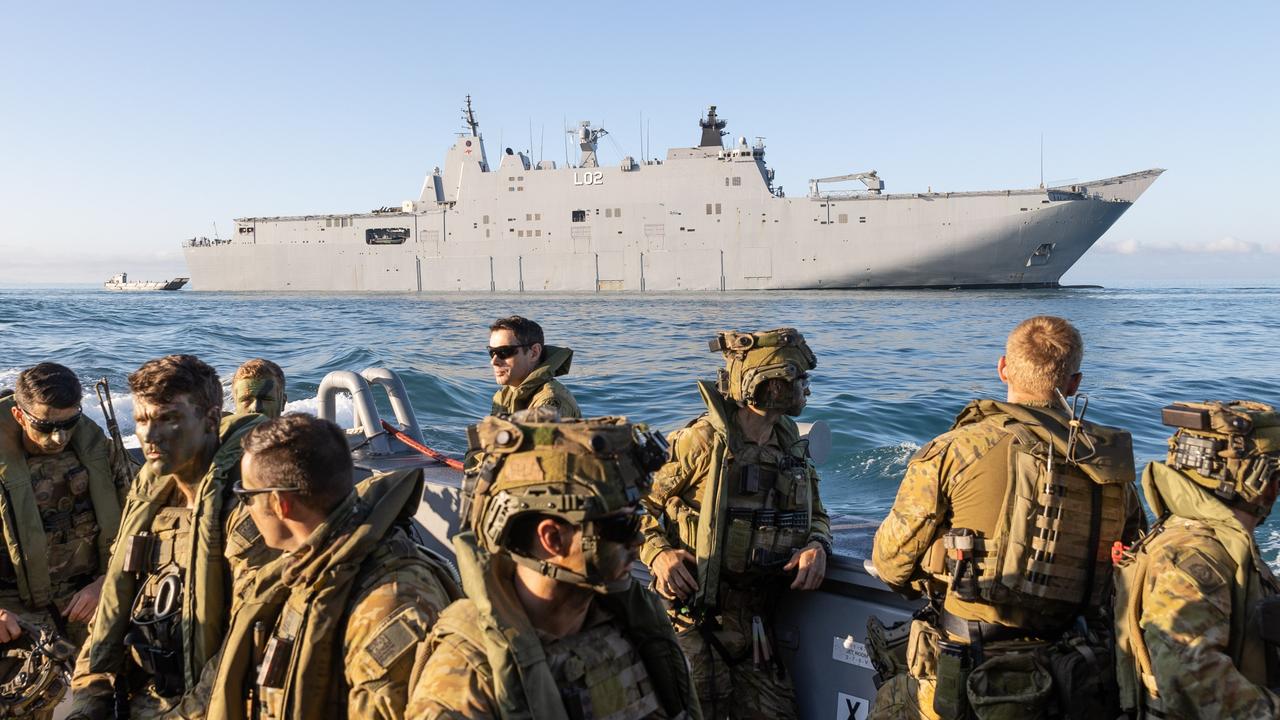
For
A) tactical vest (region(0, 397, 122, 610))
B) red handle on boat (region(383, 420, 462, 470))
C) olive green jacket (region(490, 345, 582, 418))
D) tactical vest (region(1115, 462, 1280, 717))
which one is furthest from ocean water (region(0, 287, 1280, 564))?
tactical vest (region(0, 397, 122, 610))

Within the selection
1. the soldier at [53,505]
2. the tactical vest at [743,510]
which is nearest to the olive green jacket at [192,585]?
the soldier at [53,505]

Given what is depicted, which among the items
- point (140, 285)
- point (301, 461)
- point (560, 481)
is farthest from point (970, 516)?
point (140, 285)

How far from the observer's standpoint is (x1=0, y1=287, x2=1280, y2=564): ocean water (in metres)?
12.8

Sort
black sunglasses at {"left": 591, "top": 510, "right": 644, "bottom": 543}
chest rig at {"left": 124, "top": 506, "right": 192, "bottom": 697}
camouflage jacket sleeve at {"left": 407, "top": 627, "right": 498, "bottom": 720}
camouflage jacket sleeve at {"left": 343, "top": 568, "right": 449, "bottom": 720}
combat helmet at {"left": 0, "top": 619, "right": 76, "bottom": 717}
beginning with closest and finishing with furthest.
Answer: camouflage jacket sleeve at {"left": 407, "top": 627, "right": 498, "bottom": 720}, black sunglasses at {"left": 591, "top": 510, "right": 644, "bottom": 543}, camouflage jacket sleeve at {"left": 343, "top": 568, "right": 449, "bottom": 720}, chest rig at {"left": 124, "top": 506, "right": 192, "bottom": 697}, combat helmet at {"left": 0, "top": 619, "right": 76, "bottom": 717}

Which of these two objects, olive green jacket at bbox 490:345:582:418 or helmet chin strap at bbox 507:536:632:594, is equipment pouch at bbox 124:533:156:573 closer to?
olive green jacket at bbox 490:345:582:418

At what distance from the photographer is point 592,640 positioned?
184 centimetres

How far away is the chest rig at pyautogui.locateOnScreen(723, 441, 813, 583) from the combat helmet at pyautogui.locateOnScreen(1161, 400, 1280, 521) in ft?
5.00

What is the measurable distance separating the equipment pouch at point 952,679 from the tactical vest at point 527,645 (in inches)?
44.8

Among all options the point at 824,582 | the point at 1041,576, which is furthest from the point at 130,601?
the point at 1041,576

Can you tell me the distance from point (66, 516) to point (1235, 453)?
14.5ft

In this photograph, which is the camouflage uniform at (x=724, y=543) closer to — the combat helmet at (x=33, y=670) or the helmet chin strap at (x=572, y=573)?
the helmet chin strap at (x=572, y=573)

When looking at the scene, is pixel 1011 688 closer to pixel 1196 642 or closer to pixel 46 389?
pixel 1196 642

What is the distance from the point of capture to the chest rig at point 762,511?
3443 mm

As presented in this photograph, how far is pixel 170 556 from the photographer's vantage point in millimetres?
2832
